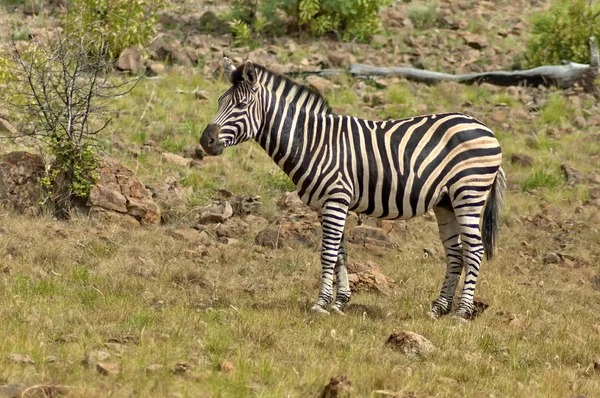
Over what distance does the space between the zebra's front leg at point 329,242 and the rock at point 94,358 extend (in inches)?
104

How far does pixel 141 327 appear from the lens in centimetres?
778

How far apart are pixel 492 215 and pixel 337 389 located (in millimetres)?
4080

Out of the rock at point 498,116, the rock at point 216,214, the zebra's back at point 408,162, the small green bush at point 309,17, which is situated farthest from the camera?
the small green bush at point 309,17

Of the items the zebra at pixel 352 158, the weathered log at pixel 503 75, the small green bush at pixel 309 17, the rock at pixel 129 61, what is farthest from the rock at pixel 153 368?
the small green bush at pixel 309 17

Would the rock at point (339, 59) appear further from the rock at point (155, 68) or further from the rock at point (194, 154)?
the rock at point (194, 154)

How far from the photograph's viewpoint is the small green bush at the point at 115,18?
1552 centimetres

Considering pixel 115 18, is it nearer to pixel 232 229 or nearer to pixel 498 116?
pixel 232 229

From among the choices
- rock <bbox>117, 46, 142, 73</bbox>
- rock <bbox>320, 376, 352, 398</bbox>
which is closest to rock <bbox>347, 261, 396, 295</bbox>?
rock <bbox>320, 376, 352, 398</bbox>

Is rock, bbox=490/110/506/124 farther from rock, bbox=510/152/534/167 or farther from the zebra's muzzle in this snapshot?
the zebra's muzzle

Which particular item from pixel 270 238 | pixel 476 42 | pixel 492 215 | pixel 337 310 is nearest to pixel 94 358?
pixel 337 310

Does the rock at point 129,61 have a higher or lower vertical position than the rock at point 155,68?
higher

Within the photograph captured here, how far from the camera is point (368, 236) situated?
12055mm

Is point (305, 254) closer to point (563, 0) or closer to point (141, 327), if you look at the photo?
point (141, 327)

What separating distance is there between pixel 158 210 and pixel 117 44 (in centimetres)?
571
